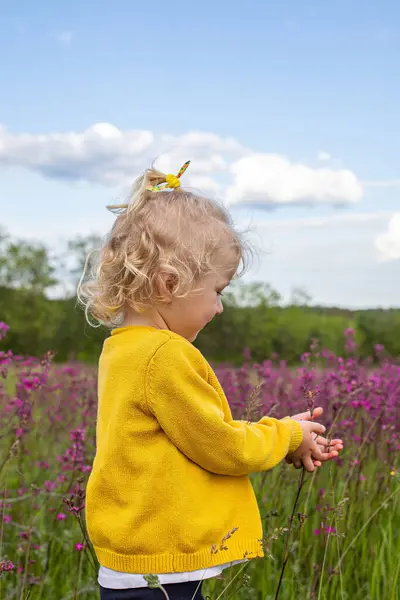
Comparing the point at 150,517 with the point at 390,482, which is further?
the point at 390,482

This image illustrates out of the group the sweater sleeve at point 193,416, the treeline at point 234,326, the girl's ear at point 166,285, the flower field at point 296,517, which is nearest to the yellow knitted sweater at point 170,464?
the sweater sleeve at point 193,416

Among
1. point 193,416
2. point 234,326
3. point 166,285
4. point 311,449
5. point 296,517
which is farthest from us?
point 234,326

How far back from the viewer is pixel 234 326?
15414 mm

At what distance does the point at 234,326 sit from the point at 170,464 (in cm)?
1325

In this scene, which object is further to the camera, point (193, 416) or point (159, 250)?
point (159, 250)

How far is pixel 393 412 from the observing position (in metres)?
4.25

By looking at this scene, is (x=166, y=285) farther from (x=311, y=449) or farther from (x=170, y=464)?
(x=311, y=449)

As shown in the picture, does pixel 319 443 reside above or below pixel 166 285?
below

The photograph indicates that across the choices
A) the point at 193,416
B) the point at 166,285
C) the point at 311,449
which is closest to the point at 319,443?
the point at 311,449

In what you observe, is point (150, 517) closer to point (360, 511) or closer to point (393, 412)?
point (360, 511)

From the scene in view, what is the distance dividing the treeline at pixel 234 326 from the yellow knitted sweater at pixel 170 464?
11.7m

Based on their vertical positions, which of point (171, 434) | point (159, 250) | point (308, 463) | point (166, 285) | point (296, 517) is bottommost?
point (296, 517)

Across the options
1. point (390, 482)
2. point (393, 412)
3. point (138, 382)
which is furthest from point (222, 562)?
point (393, 412)

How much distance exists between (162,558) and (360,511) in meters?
1.87
